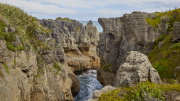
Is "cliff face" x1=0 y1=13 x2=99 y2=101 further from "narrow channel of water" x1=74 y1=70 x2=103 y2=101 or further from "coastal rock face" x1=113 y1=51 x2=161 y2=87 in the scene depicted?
"coastal rock face" x1=113 y1=51 x2=161 y2=87

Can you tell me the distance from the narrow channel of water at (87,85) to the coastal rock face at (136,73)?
20396 millimetres

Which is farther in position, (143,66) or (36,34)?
(36,34)

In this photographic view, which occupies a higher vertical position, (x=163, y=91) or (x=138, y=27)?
(x=138, y=27)

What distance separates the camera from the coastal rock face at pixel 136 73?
10.3 m

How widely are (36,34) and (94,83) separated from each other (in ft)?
81.4

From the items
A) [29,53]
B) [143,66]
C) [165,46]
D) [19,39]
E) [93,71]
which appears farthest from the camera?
[93,71]

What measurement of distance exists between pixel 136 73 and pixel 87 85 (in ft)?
94.5

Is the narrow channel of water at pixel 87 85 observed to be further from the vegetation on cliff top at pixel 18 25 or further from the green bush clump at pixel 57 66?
the vegetation on cliff top at pixel 18 25

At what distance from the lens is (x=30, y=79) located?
16.0 meters

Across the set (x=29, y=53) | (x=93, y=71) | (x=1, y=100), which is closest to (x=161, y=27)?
(x=29, y=53)

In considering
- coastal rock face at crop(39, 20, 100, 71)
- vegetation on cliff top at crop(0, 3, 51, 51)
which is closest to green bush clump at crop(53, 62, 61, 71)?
Answer: vegetation on cliff top at crop(0, 3, 51, 51)

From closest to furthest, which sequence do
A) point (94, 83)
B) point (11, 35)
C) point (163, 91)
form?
point (163, 91), point (11, 35), point (94, 83)

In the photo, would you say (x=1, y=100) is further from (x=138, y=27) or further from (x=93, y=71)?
(x=93, y=71)

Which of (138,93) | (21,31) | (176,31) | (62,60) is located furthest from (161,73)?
(21,31)
